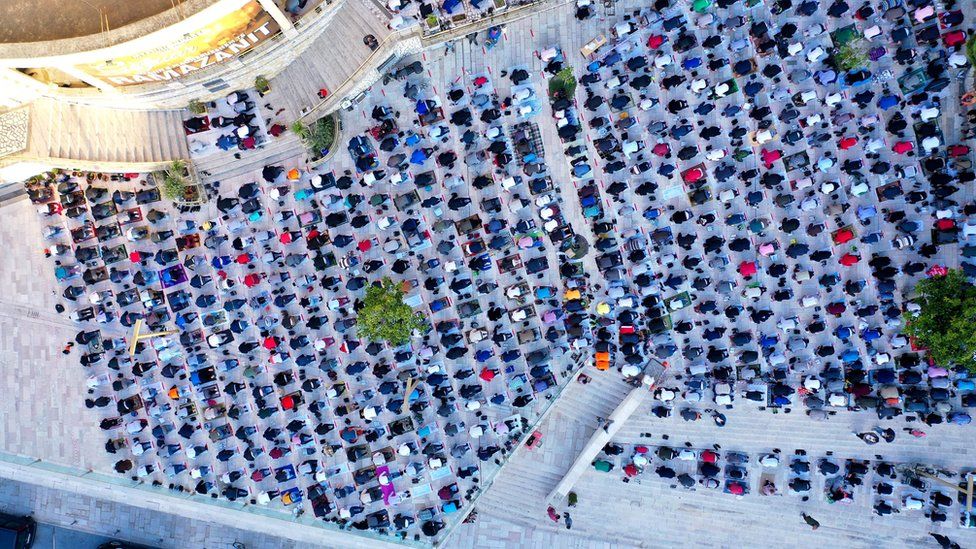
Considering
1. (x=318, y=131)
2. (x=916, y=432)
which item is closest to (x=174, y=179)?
(x=318, y=131)

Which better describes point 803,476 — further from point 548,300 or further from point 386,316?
point 386,316

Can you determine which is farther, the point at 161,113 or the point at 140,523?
the point at 140,523

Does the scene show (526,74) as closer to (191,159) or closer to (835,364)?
(191,159)

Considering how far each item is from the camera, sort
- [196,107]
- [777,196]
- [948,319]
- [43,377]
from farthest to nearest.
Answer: [43,377] → [777,196] → [196,107] → [948,319]

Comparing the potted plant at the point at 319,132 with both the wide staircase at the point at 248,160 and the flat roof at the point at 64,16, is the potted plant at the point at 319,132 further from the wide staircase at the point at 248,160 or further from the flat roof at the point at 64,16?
the flat roof at the point at 64,16

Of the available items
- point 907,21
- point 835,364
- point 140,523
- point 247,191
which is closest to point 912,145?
point 907,21

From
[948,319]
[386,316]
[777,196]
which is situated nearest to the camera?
[948,319]

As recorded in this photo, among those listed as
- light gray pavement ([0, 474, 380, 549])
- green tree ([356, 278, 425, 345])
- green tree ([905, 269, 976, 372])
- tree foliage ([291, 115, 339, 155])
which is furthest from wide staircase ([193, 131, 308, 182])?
green tree ([905, 269, 976, 372])
